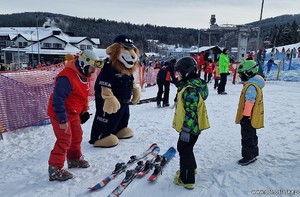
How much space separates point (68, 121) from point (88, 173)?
0.84 metres

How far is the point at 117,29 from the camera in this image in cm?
11806

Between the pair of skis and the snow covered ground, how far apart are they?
75 mm

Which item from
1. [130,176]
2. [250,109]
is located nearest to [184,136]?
[130,176]

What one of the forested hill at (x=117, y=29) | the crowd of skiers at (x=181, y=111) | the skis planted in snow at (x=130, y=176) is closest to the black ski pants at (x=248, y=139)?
the crowd of skiers at (x=181, y=111)

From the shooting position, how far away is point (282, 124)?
6.16 meters

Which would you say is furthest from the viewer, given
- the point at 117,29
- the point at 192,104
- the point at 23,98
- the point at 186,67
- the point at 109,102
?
the point at 117,29

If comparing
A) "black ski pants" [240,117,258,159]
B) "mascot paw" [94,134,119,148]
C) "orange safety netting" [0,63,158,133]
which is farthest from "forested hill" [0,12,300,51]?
"mascot paw" [94,134,119,148]

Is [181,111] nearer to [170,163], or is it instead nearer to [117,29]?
[170,163]

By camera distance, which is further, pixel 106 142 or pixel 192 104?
pixel 106 142

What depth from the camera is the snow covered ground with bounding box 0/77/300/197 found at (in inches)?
132

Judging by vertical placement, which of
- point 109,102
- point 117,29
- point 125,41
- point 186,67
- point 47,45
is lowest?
point 109,102

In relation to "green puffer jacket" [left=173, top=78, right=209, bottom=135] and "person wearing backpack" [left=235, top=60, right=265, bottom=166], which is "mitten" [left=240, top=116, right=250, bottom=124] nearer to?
"person wearing backpack" [left=235, top=60, right=265, bottom=166]

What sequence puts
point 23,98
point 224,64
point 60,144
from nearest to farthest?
point 60,144 → point 23,98 → point 224,64

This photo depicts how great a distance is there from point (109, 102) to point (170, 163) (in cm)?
145
